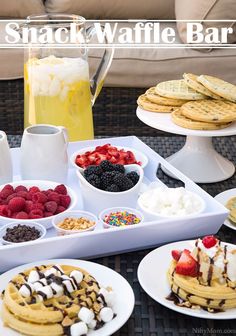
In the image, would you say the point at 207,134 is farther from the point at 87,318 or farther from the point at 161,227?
the point at 87,318

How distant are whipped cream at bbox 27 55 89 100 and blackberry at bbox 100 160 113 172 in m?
0.29

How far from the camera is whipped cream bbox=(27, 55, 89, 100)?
136cm

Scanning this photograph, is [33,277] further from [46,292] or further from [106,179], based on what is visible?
[106,179]

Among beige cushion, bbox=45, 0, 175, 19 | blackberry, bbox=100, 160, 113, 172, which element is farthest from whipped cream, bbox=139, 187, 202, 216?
beige cushion, bbox=45, 0, 175, 19

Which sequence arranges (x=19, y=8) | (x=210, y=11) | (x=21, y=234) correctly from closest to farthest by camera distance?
(x=21, y=234)
(x=210, y=11)
(x=19, y=8)

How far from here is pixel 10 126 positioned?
2.40 meters

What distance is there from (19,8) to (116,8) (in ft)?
1.42

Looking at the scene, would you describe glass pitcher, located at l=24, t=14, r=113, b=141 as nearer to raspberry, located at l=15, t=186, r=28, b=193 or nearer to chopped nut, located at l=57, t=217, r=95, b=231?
raspberry, located at l=15, t=186, r=28, b=193

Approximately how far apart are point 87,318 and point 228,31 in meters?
1.84

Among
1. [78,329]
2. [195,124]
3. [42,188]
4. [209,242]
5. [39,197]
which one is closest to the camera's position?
[78,329]

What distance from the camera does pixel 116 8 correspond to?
8.43ft

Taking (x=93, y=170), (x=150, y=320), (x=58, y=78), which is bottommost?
(x=150, y=320)

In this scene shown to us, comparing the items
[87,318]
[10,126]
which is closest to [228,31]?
[10,126]

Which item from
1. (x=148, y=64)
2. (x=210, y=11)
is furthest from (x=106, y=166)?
(x=210, y=11)
